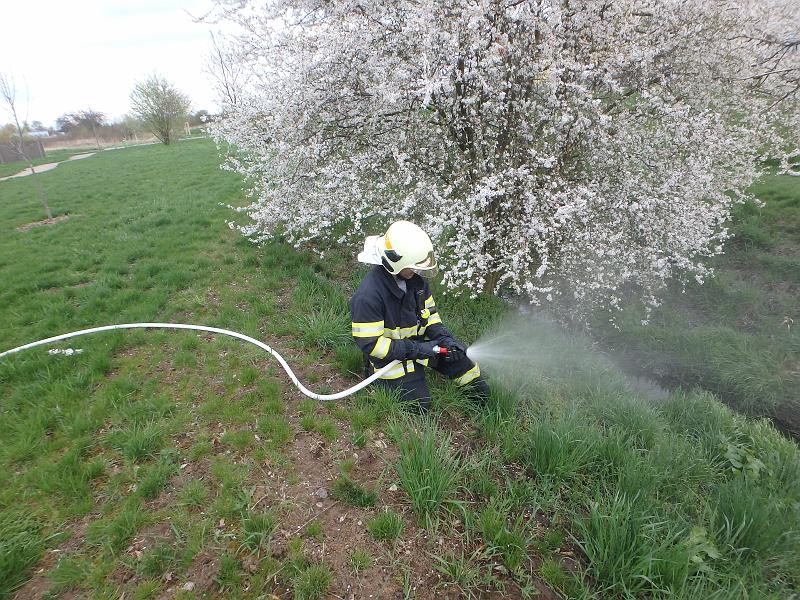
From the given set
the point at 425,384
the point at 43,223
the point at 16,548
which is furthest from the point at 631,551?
the point at 43,223

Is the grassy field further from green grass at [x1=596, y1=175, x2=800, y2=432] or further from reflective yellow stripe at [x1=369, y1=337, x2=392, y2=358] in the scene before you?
green grass at [x1=596, y1=175, x2=800, y2=432]

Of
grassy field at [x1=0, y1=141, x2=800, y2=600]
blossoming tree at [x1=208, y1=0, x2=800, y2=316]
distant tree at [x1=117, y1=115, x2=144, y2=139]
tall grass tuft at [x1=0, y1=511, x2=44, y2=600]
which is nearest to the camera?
tall grass tuft at [x1=0, y1=511, x2=44, y2=600]

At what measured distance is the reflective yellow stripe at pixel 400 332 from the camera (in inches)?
145

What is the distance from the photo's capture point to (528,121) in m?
4.54

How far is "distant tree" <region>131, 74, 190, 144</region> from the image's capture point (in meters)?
30.5

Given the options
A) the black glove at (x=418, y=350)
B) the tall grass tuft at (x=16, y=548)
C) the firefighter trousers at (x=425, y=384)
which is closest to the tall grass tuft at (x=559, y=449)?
the firefighter trousers at (x=425, y=384)

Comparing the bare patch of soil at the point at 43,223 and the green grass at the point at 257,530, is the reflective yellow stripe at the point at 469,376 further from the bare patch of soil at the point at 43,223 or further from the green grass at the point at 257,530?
the bare patch of soil at the point at 43,223

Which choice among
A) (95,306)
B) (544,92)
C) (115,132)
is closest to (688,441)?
(544,92)

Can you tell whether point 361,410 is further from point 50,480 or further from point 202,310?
point 202,310

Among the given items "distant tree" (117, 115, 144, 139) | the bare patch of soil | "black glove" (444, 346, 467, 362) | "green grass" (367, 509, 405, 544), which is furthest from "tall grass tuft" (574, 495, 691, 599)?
"distant tree" (117, 115, 144, 139)

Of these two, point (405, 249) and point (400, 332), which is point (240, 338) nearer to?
point (400, 332)

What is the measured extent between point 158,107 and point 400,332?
3495cm

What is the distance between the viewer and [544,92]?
433cm

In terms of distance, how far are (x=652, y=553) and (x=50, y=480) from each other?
3826 millimetres
